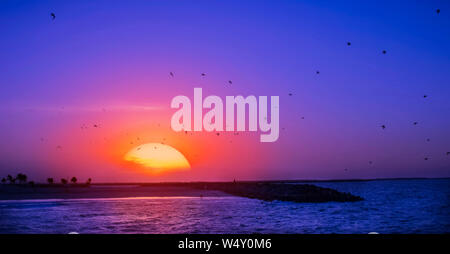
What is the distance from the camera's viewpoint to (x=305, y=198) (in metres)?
47.8

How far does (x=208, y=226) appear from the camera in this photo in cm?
2288
